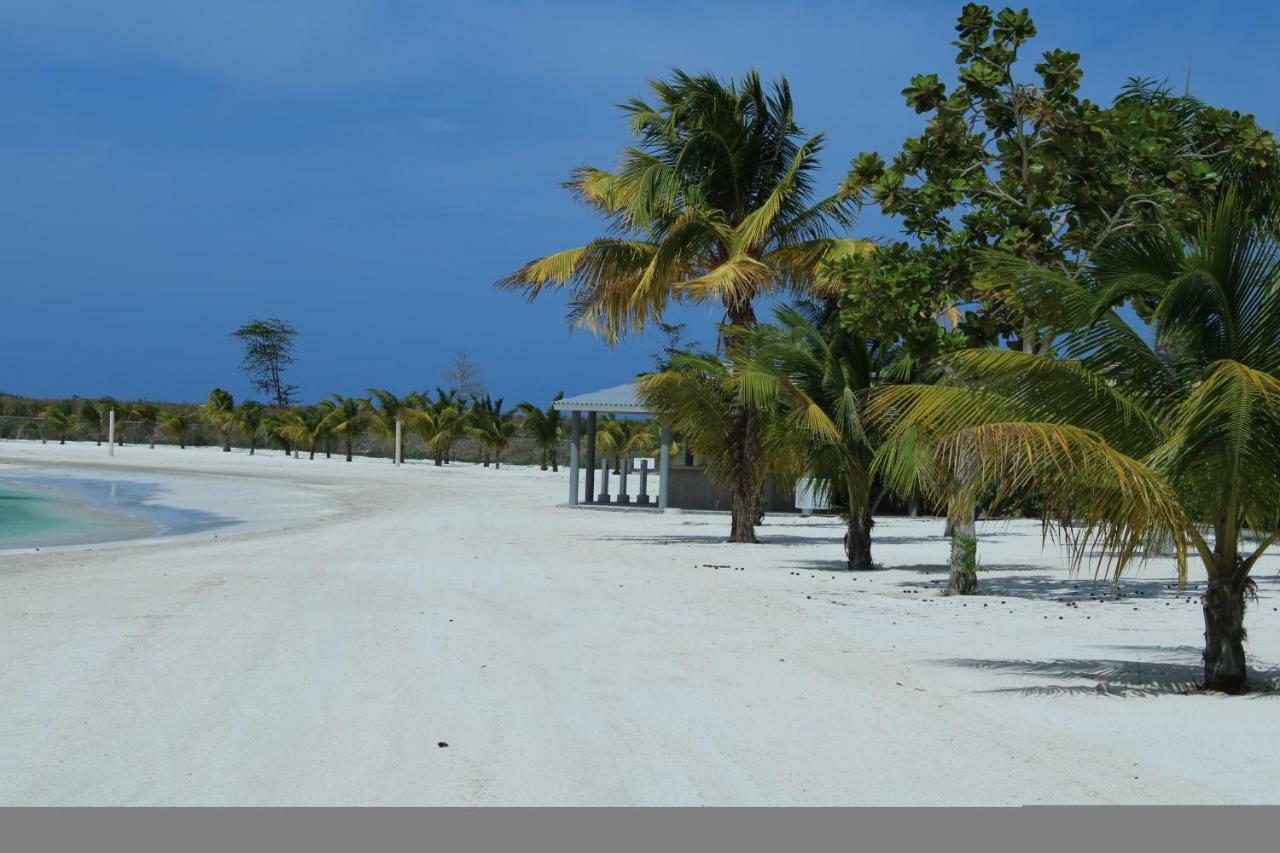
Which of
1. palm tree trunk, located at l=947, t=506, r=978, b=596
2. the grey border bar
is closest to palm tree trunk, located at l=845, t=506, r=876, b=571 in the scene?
palm tree trunk, located at l=947, t=506, r=978, b=596

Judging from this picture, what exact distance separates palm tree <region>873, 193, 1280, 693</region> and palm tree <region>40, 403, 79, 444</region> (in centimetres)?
6999

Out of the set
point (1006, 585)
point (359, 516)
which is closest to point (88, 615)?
point (1006, 585)

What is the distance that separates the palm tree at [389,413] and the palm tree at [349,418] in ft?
0.96

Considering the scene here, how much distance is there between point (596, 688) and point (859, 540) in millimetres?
8880

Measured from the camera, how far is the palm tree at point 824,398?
1519cm

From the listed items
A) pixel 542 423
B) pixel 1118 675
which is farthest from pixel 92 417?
pixel 1118 675

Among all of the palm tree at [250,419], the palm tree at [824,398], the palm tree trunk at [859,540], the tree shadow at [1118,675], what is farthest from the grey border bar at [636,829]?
the palm tree at [250,419]

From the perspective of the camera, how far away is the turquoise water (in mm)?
21516

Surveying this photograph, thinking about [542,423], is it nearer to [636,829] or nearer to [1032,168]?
[1032,168]

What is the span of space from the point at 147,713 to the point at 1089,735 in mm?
4562

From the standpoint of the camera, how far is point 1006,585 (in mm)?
13898

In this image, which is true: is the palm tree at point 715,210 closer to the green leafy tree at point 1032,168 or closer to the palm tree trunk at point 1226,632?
the green leafy tree at point 1032,168

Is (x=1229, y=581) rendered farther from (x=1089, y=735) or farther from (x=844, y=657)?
(x=844, y=657)

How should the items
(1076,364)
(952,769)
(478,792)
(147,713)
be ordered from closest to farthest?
(478,792)
(952,769)
(147,713)
(1076,364)
